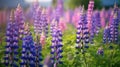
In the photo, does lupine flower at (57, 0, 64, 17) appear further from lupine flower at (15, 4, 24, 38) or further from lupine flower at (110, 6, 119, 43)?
lupine flower at (15, 4, 24, 38)

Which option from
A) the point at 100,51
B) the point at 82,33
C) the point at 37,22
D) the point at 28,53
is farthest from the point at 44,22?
the point at 28,53

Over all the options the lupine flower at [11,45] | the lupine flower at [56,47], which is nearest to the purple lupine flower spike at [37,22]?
the lupine flower at [56,47]

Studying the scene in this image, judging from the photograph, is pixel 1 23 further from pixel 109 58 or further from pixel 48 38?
pixel 109 58

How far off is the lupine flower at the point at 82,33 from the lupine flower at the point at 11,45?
37.0 inches

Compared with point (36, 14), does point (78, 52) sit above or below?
below

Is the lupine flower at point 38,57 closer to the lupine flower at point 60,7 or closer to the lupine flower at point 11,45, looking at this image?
the lupine flower at point 11,45

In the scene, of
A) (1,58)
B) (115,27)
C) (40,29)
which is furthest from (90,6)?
(1,58)

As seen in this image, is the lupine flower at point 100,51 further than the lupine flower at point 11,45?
Yes

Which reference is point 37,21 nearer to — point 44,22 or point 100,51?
point 44,22

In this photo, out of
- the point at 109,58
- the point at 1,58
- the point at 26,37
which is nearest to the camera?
the point at 26,37

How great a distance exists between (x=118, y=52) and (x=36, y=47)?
153 centimetres

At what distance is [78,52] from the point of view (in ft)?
14.9

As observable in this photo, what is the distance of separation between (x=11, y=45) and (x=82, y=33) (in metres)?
1.07

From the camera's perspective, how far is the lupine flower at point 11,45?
396 centimetres
